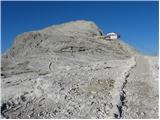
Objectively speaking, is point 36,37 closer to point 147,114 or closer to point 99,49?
point 99,49

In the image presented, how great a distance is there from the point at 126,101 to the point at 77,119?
3392mm

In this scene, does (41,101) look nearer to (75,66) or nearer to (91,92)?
(91,92)

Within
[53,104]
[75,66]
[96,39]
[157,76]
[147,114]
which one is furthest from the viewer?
[96,39]

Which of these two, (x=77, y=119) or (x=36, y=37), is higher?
(x=36, y=37)

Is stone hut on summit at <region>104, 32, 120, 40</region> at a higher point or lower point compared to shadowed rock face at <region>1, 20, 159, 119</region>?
higher

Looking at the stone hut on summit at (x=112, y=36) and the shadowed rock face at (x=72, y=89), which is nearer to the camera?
the shadowed rock face at (x=72, y=89)

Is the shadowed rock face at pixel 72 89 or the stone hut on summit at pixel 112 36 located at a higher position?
the stone hut on summit at pixel 112 36

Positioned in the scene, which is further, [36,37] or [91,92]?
[36,37]

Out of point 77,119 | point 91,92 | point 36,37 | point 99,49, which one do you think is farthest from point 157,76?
point 36,37

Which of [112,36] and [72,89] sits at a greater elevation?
[112,36]

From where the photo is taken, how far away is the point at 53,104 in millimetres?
14641

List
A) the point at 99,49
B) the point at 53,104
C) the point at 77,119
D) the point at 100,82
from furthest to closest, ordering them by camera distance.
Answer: the point at 99,49 < the point at 100,82 < the point at 53,104 < the point at 77,119

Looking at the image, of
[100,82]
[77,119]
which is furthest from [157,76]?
[77,119]

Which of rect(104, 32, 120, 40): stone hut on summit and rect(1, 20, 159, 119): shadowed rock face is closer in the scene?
rect(1, 20, 159, 119): shadowed rock face
